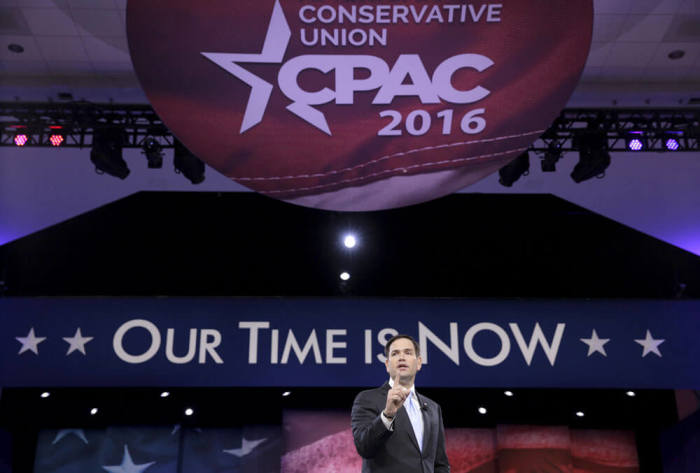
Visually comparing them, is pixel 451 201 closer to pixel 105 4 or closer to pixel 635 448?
pixel 635 448

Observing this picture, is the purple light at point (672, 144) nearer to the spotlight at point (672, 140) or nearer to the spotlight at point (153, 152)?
the spotlight at point (672, 140)

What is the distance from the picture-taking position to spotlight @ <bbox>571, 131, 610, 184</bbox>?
25.1 ft

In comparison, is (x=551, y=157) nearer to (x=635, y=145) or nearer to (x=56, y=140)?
(x=635, y=145)

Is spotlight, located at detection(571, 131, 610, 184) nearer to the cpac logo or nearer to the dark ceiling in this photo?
the dark ceiling

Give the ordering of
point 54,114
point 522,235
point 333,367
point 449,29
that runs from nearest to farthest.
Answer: point 449,29
point 333,367
point 522,235
point 54,114

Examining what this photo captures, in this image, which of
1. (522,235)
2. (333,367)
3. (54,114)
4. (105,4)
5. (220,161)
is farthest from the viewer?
(54,114)

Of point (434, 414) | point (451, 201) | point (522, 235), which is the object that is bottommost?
point (434, 414)

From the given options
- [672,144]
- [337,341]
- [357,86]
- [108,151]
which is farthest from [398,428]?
[672,144]

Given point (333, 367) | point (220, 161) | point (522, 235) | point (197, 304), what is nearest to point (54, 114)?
point (197, 304)

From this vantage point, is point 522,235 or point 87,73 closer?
point 522,235

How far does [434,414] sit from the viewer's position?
274 centimetres

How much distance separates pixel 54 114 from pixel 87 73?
71 centimetres

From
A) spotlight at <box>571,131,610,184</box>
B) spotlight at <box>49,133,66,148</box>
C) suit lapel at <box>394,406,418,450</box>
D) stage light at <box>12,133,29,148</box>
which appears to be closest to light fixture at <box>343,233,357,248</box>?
spotlight at <box>571,131,610,184</box>

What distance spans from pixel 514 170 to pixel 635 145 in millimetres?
1463
